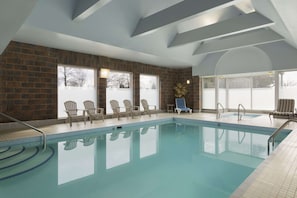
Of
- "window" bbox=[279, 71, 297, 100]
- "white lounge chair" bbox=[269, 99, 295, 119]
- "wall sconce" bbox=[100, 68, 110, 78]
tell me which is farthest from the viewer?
"window" bbox=[279, 71, 297, 100]

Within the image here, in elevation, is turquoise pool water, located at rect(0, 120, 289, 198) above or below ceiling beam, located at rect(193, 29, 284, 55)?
below

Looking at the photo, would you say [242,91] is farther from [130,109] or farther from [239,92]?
[130,109]

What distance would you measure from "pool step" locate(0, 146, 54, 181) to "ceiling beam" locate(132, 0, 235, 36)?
15.2 ft

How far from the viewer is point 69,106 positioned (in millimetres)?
6992

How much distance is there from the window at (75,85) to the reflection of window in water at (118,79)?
0.89 metres

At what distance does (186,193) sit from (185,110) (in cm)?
840

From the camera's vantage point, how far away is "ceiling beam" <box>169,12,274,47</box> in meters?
6.02

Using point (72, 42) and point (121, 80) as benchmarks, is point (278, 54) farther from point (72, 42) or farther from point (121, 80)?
point (72, 42)

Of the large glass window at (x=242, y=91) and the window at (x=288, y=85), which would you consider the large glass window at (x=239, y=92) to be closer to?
the large glass window at (x=242, y=91)

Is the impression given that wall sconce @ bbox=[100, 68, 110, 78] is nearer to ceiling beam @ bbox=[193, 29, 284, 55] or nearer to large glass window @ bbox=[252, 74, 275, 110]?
ceiling beam @ bbox=[193, 29, 284, 55]

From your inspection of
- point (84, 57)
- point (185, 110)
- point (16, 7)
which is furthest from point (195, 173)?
point (185, 110)

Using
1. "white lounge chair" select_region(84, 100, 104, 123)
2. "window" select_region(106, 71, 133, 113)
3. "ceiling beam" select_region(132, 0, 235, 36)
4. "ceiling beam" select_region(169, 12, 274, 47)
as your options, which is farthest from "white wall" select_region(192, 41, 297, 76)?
"white lounge chair" select_region(84, 100, 104, 123)

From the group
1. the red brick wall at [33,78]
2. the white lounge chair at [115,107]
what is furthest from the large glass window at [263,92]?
the red brick wall at [33,78]

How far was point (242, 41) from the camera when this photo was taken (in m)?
8.16
